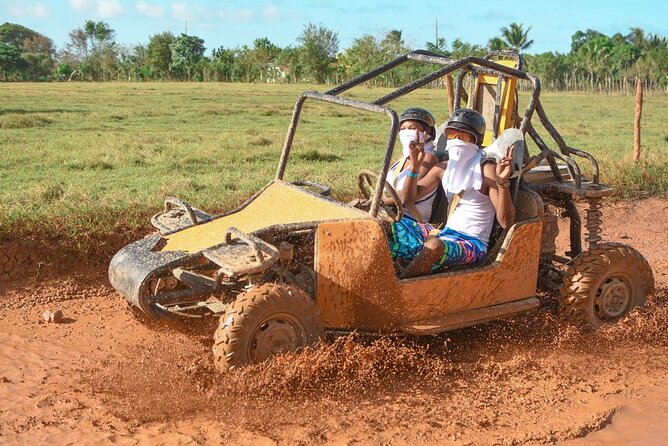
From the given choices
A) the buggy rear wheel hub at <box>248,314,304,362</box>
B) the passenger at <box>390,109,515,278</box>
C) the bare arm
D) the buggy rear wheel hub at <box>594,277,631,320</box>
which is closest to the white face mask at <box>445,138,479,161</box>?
the passenger at <box>390,109,515,278</box>

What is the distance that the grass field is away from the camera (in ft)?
26.0

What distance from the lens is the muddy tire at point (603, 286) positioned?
5.68m

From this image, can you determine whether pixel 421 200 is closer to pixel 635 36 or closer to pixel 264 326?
pixel 264 326

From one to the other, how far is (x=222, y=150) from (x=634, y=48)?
214 feet

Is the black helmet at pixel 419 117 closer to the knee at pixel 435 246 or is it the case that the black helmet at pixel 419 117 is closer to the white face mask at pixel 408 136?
the white face mask at pixel 408 136

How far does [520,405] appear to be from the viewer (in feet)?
15.1

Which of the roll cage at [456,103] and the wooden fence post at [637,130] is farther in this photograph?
the wooden fence post at [637,130]

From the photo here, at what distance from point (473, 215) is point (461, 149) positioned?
0.45 meters

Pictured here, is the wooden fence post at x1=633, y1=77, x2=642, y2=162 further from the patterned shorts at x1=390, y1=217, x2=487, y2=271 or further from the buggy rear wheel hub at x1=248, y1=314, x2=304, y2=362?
the buggy rear wheel hub at x1=248, y1=314, x2=304, y2=362

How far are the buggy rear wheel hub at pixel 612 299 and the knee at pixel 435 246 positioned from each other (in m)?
1.39

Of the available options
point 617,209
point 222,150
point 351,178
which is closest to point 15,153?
point 222,150

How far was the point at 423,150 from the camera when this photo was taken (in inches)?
218

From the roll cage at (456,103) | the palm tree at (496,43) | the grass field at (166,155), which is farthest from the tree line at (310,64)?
the roll cage at (456,103)

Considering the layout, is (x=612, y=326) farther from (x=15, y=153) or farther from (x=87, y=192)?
(x=15, y=153)
